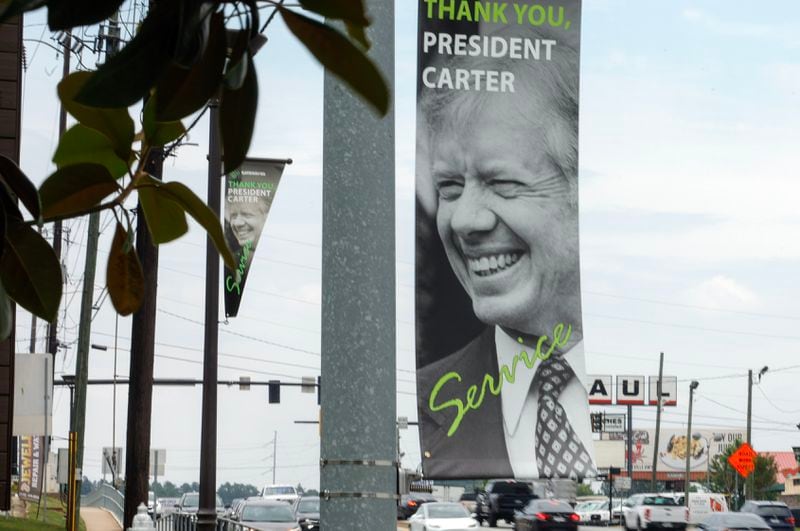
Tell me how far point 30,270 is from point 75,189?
130 millimetres

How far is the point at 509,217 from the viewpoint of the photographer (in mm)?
6387

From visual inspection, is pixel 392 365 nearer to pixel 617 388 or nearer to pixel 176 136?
pixel 176 136

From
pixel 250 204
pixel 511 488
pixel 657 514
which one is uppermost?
pixel 250 204

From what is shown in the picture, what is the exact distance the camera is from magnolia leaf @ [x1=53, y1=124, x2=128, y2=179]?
186 cm

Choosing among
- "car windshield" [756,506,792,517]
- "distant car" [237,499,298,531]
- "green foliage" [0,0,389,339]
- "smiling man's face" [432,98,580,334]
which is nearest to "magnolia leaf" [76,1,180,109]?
"green foliage" [0,0,389,339]

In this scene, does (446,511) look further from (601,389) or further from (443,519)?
(601,389)

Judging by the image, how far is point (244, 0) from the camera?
1573 millimetres

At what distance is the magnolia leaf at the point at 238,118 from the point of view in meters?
1.61

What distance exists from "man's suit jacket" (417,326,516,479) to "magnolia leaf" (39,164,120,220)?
447 centimetres

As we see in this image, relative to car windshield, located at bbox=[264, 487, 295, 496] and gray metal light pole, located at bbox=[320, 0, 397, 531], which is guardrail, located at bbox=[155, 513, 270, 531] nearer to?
gray metal light pole, located at bbox=[320, 0, 397, 531]

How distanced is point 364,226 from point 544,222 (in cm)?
262

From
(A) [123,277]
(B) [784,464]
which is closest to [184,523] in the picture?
(A) [123,277]

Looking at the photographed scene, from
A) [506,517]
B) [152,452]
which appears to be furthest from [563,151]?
[506,517]

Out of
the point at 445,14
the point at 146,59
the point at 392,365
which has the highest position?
the point at 445,14
